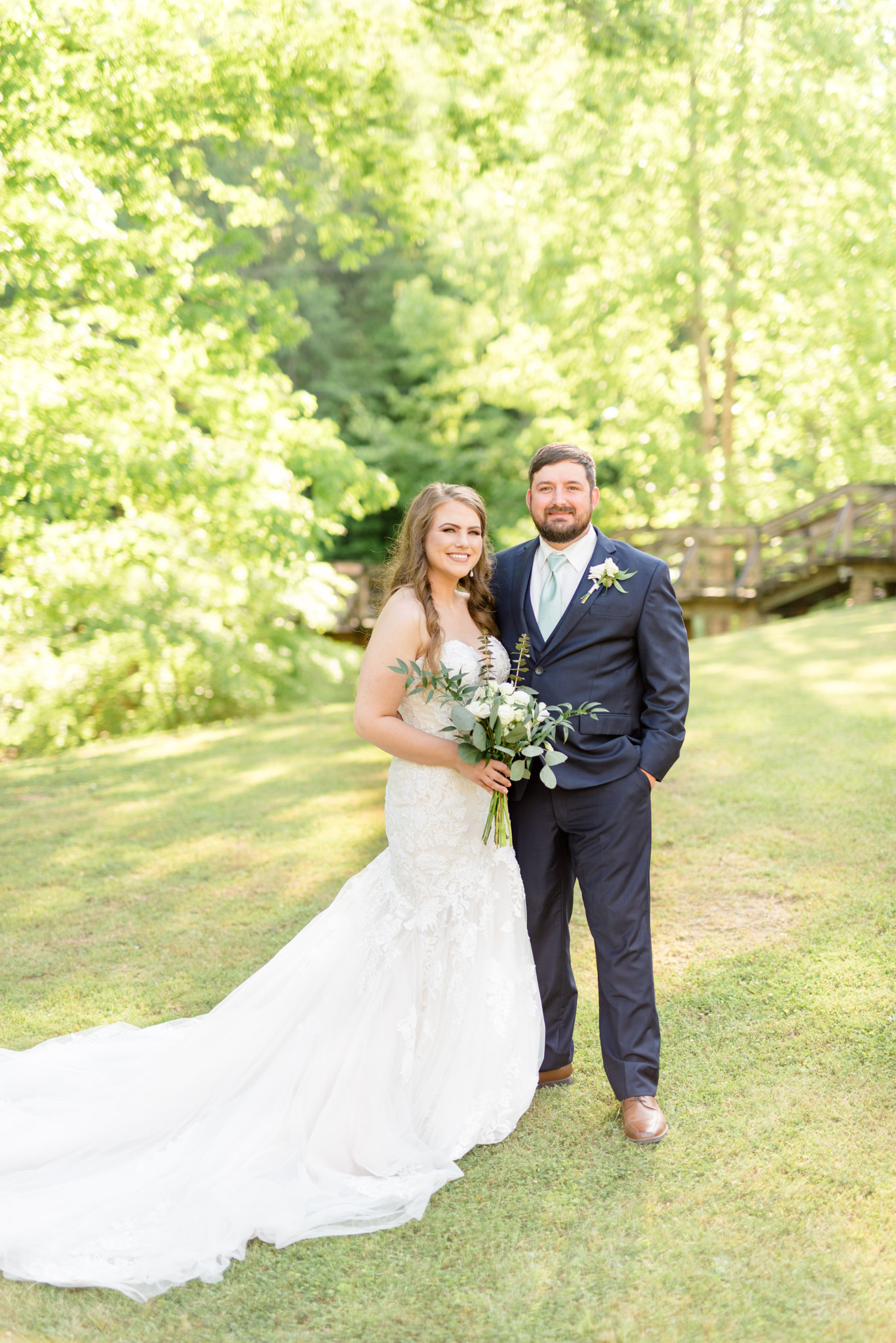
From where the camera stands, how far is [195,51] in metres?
8.71

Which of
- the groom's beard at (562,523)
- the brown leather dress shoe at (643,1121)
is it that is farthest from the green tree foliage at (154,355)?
the brown leather dress shoe at (643,1121)

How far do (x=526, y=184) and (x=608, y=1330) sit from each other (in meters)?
20.4

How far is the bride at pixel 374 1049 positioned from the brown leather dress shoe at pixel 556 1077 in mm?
246

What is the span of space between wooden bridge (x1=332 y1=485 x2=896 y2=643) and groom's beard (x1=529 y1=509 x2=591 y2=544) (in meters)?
13.8

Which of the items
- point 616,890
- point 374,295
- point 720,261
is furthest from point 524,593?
point 374,295

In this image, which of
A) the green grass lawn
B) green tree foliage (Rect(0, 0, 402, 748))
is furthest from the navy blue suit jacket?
green tree foliage (Rect(0, 0, 402, 748))

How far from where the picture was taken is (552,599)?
354 centimetres

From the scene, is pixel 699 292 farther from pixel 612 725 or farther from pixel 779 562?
pixel 612 725

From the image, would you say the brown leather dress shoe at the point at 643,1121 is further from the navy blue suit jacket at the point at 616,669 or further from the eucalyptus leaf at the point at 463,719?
the eucalyptus leaf at the point at 463,719

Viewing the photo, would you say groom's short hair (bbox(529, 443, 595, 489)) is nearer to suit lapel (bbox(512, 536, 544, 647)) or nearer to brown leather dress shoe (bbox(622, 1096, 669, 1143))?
suit lapel (bbox(512, 536, 544, 647))

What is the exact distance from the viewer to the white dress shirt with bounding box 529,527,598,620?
3514 mm

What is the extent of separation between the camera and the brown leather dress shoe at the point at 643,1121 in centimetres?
342

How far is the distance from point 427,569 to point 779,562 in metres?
16.2

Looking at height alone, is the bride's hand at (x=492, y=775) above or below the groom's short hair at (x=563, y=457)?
below
